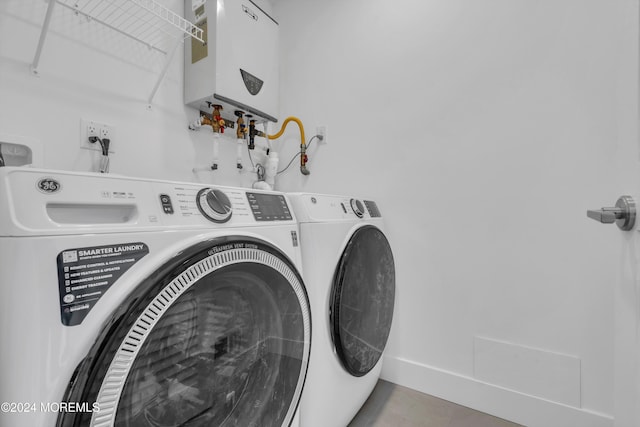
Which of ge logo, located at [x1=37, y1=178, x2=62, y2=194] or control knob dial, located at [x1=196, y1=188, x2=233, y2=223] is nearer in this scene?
ge logo, located at [x1=37, y1=178, x2=62, y2=194]

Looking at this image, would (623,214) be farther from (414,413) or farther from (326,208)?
(414,413)

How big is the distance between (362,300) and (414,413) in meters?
0.61

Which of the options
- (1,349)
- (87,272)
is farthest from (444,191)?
(1,349)

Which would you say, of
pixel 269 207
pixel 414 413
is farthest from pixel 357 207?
pixel 414 413

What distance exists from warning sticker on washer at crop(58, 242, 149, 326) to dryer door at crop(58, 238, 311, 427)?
1.7 inches

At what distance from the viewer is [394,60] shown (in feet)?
5.09

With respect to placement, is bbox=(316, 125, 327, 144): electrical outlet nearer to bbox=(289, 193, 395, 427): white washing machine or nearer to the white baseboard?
bbox=(289, 193, 395, 427): white washing machine

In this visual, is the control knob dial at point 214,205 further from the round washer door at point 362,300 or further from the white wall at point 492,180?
the white wall at point 492,180

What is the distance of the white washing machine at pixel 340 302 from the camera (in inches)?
35.4

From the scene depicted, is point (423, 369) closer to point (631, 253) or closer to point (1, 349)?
point (631, 253)

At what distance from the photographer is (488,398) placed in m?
1.27

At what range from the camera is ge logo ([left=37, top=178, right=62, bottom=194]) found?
438 millimetres

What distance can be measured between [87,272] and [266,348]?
1.49 ft

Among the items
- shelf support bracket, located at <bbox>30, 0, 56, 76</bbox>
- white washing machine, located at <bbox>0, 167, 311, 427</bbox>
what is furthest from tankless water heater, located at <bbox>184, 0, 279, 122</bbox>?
white washing machine, located at <bbox>0, 167, 311, 427</bbox>
